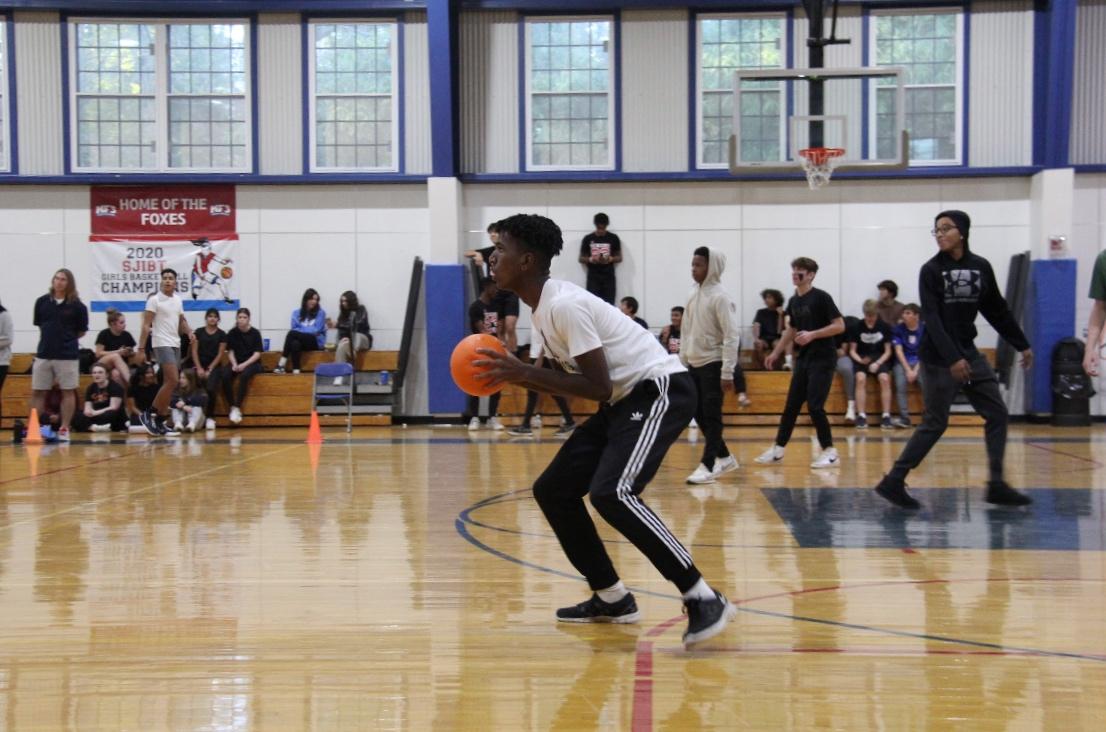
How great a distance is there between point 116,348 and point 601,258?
22.3 ft

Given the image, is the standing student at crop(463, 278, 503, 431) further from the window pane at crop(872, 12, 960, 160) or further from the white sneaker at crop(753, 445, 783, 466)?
the window pane at crop(872, 12, 960, 160)

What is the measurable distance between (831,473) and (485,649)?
5.83 meters

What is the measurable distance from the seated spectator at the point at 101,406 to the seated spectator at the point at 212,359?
1074 mm

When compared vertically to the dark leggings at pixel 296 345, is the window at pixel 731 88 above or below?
above

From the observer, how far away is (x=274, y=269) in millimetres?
16906

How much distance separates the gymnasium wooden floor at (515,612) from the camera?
337 centimetres

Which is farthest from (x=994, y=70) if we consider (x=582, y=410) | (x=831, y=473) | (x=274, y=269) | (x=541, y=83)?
(x=274, y=269)

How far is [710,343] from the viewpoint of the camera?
8781 mm

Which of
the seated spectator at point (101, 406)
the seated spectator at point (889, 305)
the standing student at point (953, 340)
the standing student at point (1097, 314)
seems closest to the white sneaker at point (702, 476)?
the standing student at point (953, 340)

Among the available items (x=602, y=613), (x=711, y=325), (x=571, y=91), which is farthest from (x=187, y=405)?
(x=602, y=613)

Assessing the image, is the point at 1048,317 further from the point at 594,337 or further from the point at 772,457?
the point at 594,337

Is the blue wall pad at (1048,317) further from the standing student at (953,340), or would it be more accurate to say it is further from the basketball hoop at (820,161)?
the standing student at (953,340)

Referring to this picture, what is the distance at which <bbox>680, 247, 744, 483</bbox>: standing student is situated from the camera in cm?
855

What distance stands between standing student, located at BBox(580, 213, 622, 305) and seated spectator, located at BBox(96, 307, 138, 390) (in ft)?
20.9
